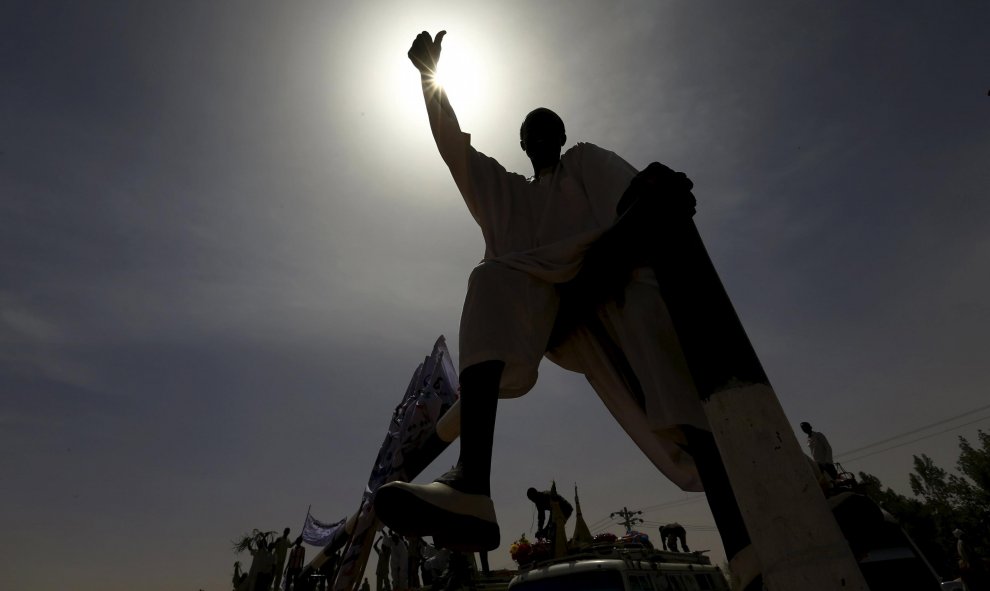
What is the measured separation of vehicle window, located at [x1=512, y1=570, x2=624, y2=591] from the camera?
16.9 ft

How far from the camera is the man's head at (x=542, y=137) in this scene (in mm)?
2789

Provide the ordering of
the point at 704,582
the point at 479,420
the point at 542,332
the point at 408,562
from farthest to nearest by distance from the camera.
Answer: the point at 408,562, the point at 704,582, the point at 542,332, the point at 479,420

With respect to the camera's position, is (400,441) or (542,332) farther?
(400,441)

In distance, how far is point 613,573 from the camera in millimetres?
5180

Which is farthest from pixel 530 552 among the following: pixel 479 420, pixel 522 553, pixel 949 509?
pixel 949 509

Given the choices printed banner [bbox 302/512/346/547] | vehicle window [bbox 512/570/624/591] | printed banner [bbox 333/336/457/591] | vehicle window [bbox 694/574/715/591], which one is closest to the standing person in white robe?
vehicle window [bbox 512/570/624/591]

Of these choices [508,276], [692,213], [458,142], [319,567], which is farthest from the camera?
[319,567]

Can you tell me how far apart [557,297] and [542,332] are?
0.63 ft

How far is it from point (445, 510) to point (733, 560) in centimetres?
92

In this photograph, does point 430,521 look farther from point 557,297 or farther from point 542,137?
point 542,137

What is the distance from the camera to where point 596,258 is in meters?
2.00

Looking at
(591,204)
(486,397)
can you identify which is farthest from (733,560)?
(591,204)

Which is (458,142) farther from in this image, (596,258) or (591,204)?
(596,258)

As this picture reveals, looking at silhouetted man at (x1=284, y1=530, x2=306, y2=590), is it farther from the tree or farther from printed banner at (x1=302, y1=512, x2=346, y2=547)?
the tree
